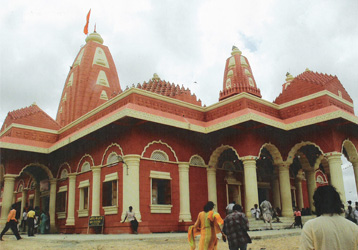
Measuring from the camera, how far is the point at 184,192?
44.7 ft

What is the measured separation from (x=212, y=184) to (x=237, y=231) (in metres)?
9.29

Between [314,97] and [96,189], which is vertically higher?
[314,97]

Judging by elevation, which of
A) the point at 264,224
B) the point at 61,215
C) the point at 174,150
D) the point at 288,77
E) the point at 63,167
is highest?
the point at 288,77

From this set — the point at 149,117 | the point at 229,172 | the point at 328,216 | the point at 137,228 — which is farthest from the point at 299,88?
the point at 328,216

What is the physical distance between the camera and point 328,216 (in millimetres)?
2410

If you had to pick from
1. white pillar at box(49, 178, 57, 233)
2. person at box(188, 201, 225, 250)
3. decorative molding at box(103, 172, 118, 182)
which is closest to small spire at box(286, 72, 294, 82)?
decorative molding at box(103, 172, 118, 182)

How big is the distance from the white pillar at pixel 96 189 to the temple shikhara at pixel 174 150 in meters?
0.04

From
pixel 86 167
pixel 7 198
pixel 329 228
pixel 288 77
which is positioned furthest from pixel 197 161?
pixel 288 77

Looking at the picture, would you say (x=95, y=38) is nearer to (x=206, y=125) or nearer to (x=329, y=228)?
(x=206, y=125)

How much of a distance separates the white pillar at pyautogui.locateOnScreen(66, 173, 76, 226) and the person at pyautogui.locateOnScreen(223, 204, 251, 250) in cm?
1149

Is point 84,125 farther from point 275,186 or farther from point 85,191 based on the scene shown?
point 275,186

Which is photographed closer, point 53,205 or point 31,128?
point 31,128

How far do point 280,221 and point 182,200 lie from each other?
3802 mm

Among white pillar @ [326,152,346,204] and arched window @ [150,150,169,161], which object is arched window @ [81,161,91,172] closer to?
arched window @ [150,150,169,161]
